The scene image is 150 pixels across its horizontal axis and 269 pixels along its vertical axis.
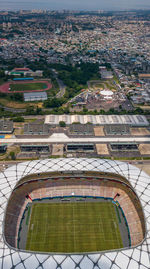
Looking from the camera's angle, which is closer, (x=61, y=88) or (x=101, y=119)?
(x=101, y=119)

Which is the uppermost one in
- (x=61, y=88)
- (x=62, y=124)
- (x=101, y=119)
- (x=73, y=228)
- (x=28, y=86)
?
(x=28, y=86)

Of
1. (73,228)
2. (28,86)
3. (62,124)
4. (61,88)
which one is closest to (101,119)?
(62,124)

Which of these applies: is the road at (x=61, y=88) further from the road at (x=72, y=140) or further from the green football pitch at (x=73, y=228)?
the green football pitch at (x=73, y=228)

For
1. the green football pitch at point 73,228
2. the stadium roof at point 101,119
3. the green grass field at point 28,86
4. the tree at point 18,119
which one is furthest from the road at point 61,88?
the green football pitch at point 73,228

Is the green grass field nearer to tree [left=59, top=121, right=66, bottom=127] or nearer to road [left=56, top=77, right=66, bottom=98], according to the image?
road [left=56, top=77, right=66, bottom=98]

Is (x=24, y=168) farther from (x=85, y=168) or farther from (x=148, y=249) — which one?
(x=148, y=249)

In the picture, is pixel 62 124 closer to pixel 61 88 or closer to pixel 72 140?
pixel 72 140

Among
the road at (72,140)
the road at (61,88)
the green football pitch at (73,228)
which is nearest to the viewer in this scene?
the green football pitch at (73,228)
